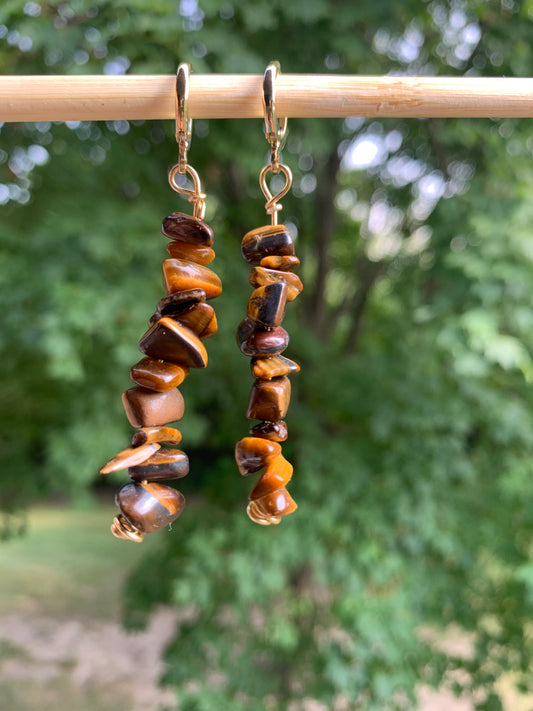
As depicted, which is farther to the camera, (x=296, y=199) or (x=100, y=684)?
(x=100, y=684)

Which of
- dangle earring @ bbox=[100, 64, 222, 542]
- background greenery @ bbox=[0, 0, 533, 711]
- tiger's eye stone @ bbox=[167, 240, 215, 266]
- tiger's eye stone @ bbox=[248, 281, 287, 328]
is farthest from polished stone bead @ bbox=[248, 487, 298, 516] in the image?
background greenery @ bbox=[0, 0, 533, 711]

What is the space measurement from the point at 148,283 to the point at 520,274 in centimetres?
104

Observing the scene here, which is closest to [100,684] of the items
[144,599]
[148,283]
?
[144,599]

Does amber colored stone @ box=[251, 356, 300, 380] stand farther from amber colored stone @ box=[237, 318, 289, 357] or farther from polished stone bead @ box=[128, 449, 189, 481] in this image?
polished stone bead @ box=[128, 449, 189, 481]

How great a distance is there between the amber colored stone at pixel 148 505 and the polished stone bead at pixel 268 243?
317mm

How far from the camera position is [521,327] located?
1.67 metres

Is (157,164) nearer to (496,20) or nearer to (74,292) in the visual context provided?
(74,292)

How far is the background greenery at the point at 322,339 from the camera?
5.56 ft

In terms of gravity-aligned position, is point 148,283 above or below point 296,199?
below

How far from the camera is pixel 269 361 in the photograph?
814 mm

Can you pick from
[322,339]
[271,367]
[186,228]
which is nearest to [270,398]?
[271,367]

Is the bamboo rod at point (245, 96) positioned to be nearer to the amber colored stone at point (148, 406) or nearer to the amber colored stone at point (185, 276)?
the amber colored stone at point (185, 276)

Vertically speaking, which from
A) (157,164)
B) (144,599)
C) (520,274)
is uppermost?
(157,164)

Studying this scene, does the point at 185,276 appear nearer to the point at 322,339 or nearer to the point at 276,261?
the point at 276,261
